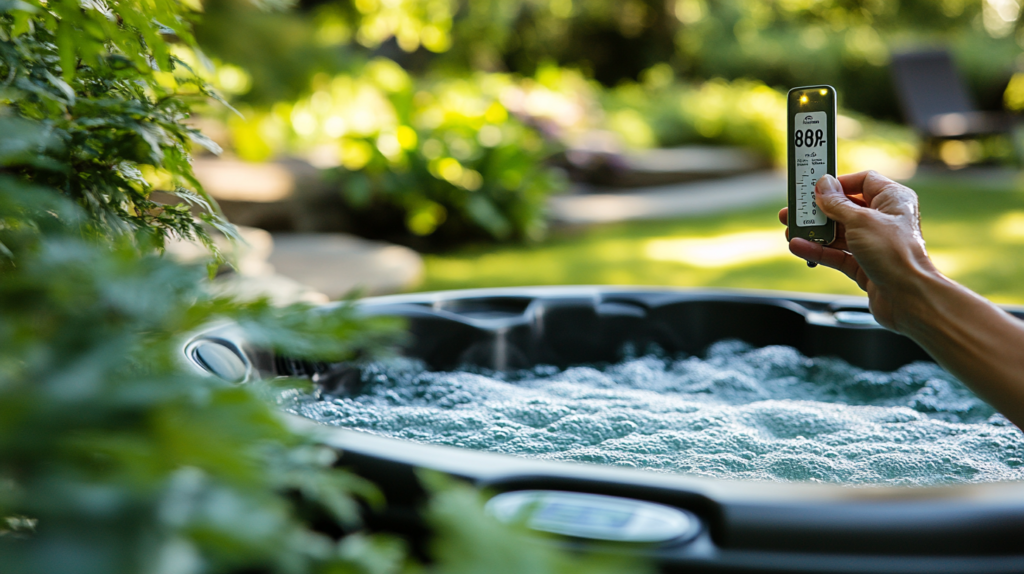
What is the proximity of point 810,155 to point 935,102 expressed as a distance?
6.96 metres

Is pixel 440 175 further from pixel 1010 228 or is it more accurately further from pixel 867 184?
pixel 1010 228

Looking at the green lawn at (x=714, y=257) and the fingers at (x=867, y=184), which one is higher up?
the green lawn at (x=714, y=257)

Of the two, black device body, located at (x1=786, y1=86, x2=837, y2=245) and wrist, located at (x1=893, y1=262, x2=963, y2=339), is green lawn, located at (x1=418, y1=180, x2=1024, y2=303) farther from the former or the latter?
wrist, located at (x1=893, y1=262, x2=963, y2=339)

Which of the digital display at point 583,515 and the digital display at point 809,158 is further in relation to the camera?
the digital display at point 809,158

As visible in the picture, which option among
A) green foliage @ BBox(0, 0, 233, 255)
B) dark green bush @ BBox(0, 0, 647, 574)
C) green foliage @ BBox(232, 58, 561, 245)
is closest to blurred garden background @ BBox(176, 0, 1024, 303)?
green foliage @ BBox(232, 58, 561, 245)

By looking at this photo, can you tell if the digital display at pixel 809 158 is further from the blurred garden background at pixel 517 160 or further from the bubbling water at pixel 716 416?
the blurred garden background at pixel 517 160

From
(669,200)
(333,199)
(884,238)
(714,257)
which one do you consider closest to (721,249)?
(714,257)

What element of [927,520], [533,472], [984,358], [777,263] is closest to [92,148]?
[533,472]

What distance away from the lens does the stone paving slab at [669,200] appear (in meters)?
4.97

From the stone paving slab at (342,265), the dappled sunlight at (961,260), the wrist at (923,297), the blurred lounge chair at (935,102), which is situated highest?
the blurred lounge chair at (935,102)

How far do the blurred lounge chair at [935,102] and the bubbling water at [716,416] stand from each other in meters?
6.02

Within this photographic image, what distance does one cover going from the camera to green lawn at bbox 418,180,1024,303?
345 cm

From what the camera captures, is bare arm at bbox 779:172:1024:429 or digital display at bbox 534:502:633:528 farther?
bare arm at bbox 779:172:1024:429

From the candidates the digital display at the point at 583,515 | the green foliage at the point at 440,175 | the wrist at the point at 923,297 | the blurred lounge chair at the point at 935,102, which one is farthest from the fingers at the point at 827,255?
the blurred lounge chair at the point at 935,102
